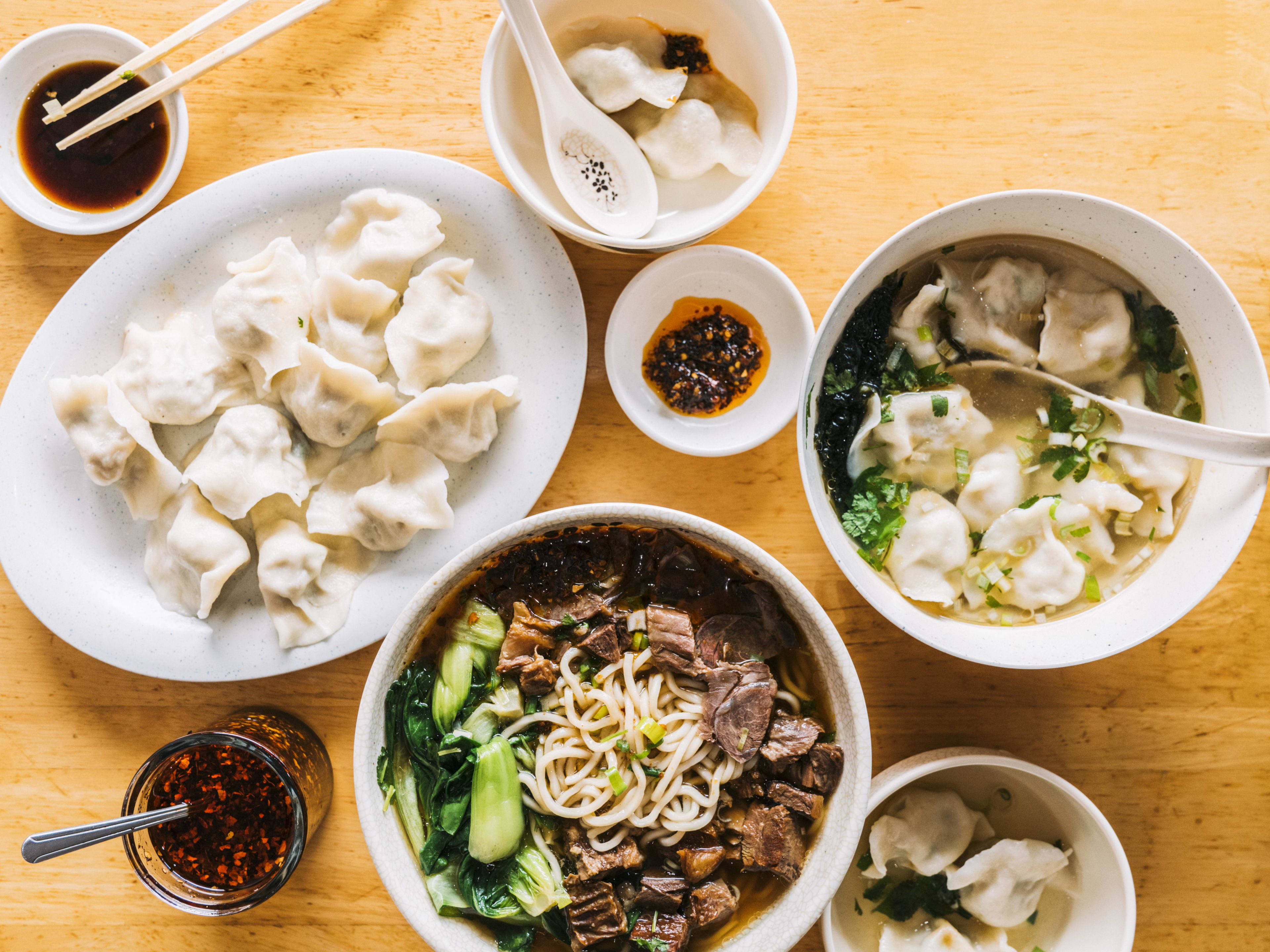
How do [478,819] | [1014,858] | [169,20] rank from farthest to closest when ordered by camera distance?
[169,20] → [1014,858] → [478,819]

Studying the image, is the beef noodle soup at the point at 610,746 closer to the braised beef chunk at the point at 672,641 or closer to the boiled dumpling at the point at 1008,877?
the braised beef chunk at the point at 672,641

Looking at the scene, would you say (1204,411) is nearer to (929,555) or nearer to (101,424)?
(929,555)

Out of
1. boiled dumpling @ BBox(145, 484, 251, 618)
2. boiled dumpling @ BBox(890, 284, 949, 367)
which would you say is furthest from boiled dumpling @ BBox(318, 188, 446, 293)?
boiled dumpling @ BBox(890, 284, 949, 367)

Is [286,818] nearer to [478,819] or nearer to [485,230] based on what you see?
[478,819]

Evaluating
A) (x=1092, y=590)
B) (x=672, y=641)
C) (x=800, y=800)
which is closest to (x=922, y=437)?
(x=1092, y=590)

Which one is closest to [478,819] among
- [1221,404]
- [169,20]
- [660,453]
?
[660,453]
